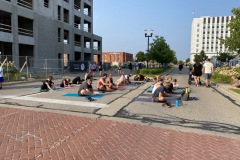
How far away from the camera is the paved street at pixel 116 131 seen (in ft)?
14.0

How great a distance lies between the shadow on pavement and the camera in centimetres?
590

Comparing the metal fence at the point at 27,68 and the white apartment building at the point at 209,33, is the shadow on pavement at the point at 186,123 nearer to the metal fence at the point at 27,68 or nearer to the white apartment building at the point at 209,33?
the metal fence at the point at 27,68

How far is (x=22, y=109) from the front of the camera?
25.3ft

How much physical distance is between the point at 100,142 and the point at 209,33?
161 metres

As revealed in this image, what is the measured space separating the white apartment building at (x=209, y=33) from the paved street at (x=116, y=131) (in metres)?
152

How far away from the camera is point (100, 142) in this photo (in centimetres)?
477

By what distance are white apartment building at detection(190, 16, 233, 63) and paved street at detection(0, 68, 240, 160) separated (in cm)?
15243

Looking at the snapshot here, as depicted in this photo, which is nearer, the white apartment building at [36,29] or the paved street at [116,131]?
the paved street at [116,131]

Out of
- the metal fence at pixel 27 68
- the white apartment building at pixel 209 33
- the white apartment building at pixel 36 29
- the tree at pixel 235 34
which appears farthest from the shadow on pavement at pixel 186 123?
the white apartment building at pixel 209 33

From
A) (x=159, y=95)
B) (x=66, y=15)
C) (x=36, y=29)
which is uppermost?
(x=66, y=15)

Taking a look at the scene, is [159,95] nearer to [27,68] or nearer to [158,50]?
[27,68]

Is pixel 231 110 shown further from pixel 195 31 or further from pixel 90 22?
pixel 195 31

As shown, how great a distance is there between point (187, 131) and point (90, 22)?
44916 mm

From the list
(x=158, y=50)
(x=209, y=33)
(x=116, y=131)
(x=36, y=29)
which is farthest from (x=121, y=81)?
(x=209, y=33)
